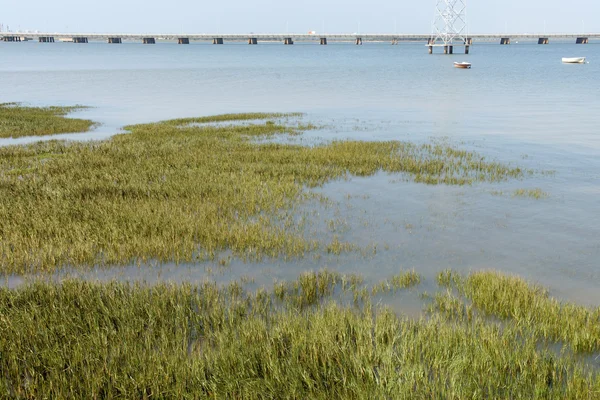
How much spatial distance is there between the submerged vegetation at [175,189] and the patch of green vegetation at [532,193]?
5.59ft

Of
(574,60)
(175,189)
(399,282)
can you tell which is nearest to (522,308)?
(399,282)

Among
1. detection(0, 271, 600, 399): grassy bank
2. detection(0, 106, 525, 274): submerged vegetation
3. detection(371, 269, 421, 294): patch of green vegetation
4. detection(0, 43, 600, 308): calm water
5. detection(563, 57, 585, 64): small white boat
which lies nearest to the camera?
detection(0, 271, 600, 399): grassy bank

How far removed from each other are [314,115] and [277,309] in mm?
31984

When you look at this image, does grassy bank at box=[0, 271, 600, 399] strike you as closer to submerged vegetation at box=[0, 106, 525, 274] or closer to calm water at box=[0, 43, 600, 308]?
calm water at box=[0, 43, 600, 308]

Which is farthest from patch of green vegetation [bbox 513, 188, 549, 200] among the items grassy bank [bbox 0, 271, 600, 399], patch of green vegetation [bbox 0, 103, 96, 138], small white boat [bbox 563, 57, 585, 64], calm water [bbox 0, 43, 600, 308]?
small white boat [bbox 563, 57, 585, 64]

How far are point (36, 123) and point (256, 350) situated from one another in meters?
30.9

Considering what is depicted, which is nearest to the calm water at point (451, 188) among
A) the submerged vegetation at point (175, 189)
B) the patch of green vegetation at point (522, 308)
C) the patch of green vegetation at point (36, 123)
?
the patch of green vegetation at point (522, 308)

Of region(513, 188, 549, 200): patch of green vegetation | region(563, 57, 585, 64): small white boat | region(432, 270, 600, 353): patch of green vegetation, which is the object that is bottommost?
region(432, 270, 600, 353): patch of green vegetation

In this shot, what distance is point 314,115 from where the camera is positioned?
3900 cm

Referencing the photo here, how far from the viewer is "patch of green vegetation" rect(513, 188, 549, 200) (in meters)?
15.8

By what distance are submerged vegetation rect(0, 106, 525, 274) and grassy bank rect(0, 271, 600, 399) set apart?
251cm

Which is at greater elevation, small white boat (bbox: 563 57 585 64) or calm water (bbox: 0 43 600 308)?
small white boat (bbox: 563 57 585 64)

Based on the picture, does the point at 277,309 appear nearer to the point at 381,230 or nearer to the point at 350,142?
the point at 381,230

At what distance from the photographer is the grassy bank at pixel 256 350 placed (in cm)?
575
